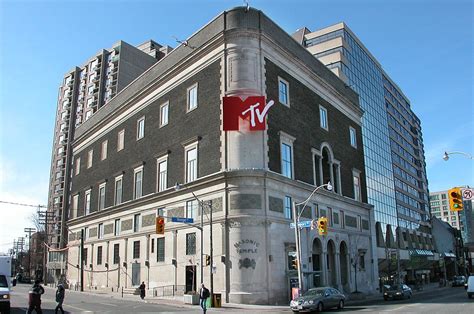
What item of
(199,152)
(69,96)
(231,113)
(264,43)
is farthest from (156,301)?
(69,96)

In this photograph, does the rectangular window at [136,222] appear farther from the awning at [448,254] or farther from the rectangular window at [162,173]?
the awning at [448,254]

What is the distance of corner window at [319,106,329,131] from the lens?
50.8 m

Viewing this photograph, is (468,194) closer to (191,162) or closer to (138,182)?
(191,162)

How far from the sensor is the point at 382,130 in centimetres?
10112

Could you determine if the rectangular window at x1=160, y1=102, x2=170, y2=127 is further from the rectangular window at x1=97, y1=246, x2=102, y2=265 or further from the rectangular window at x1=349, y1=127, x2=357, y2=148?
the rectangular window at x1=349, y1=127, x2=357, y2=148

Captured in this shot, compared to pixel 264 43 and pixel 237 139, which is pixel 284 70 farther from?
pixel 237 139

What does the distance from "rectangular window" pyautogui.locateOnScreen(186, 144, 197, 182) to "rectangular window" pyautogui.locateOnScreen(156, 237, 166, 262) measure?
685cm

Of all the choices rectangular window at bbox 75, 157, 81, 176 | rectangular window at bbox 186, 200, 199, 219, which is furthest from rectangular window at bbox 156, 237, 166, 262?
rectangular window at bbox 75, 157, 81, 176

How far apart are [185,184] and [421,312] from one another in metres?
23.1

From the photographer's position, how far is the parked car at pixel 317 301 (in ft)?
90.5

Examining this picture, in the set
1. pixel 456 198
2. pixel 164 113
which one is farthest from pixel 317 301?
pixel 164 113

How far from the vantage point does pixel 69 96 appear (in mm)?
130500

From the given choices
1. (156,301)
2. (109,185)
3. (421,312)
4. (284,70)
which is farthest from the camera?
(109,185)

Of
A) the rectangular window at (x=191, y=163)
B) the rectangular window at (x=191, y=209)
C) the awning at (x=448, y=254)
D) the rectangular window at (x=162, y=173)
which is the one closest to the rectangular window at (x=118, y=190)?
the rectangular window at (x=162, y=173)
